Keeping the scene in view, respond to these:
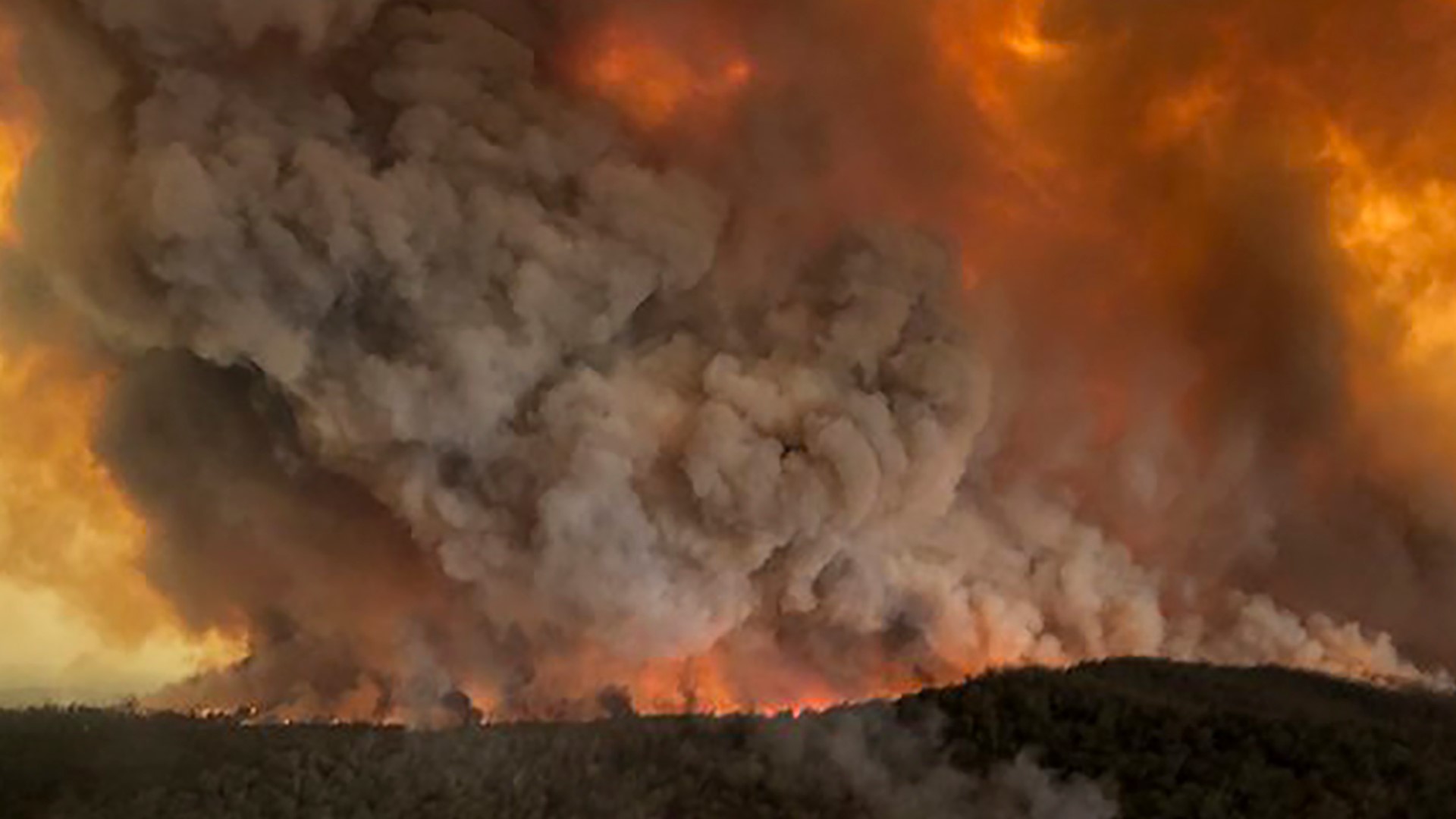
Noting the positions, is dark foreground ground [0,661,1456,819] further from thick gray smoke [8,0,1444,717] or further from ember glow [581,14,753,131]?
ember glow [581,14,753,131]

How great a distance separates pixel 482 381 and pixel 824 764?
34.8 feet

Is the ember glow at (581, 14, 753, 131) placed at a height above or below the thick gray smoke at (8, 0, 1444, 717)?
above

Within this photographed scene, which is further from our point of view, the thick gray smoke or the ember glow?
the ember glow

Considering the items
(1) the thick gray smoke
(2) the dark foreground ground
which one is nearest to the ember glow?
(1) the thick gray smoke

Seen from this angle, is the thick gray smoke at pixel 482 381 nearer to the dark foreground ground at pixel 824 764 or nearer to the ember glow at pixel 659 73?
the ember glow at pixel 659 73

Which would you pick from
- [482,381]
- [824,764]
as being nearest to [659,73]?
[482,381]

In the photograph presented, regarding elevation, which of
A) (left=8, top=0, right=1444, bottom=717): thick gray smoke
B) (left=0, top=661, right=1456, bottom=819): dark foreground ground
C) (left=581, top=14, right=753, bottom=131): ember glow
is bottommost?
(left=0, top=661, right=1456, bottom=819): dark foreground ground

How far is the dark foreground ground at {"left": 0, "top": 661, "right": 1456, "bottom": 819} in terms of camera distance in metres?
14.6

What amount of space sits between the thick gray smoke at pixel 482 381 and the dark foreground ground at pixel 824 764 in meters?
8.10

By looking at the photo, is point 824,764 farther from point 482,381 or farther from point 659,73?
point 659,73

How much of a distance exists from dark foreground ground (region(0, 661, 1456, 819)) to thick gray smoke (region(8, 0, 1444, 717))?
319 inches

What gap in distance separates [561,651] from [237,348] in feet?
21.5

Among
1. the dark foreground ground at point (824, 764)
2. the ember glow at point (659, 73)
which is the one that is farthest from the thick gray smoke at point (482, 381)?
the dark foreground ground at point (824, 764)

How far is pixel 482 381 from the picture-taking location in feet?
79.9
